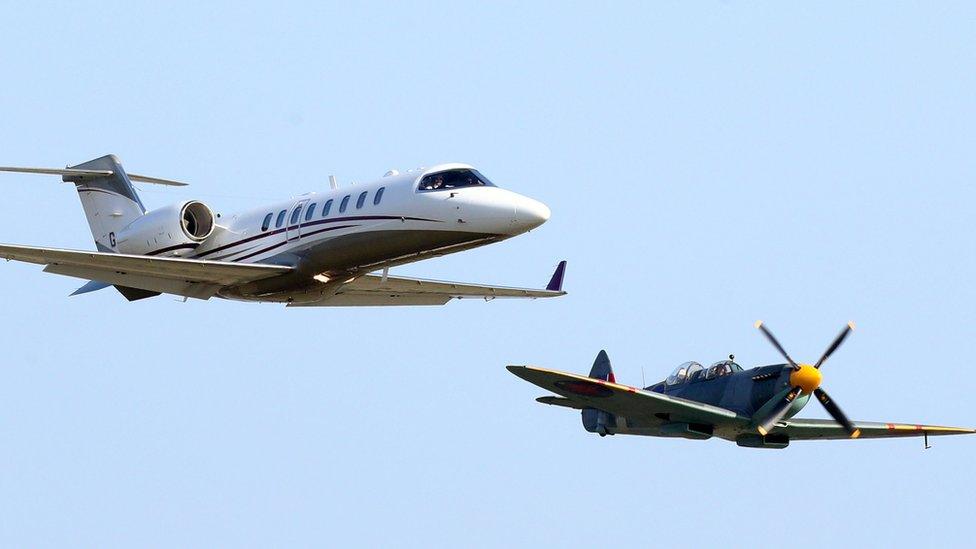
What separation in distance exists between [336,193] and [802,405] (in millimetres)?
11747

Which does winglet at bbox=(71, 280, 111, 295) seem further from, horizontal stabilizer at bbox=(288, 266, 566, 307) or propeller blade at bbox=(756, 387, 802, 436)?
propeller blade at bbox=(756, 387, 802, 436)

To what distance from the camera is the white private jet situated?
32.1 m

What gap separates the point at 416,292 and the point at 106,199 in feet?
26.8

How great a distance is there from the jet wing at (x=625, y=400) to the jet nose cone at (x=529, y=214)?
3.95 metres

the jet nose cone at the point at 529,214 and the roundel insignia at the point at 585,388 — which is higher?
the jet nose cone at the point at 529,214

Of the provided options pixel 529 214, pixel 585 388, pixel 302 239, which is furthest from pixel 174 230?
pixel 585 388

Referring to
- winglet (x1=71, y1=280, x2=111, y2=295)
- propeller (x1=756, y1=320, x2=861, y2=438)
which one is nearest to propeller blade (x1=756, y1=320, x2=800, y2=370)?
propeller (x1=756, y1=320, x2=861, y2=438)

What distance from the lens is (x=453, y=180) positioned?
3250cm

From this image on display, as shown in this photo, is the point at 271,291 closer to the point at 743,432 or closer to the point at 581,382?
the point at 581,382

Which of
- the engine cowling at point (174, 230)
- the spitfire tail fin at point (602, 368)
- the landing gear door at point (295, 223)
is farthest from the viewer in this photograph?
the spitfire tail fin at point (602, 368)

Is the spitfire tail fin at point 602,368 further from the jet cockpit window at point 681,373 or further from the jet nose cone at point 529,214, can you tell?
the jet nose cone at point 529,214

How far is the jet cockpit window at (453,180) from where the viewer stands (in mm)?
32375

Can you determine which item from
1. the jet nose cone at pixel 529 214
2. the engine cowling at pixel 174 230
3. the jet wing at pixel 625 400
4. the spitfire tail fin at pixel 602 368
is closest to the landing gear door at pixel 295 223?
the engine cowling at pixel 174 230

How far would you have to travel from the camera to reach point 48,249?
3275cm
